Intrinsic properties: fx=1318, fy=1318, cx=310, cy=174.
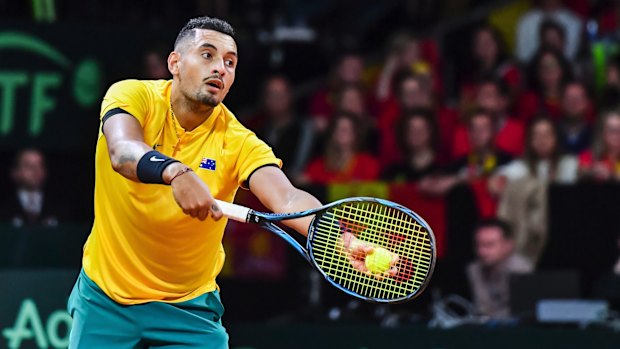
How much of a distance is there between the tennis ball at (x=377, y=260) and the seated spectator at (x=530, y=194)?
483cm

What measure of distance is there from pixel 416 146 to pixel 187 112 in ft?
17.2

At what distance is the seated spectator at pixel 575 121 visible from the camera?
11.0m

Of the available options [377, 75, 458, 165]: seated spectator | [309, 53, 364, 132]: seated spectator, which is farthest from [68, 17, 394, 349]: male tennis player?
[309, 53, 364, 132]: seated spectator

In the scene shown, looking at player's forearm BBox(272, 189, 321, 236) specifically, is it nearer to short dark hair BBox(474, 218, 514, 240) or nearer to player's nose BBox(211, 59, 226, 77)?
player's nose BBox(211, 59, 226, 77)

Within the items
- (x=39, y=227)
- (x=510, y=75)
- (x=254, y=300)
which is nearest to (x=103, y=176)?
(x=39, y=227)

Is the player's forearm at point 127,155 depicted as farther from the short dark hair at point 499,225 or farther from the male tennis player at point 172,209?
the short dark hair at point 499,225

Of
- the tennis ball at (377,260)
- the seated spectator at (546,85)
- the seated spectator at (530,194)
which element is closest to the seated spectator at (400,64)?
the seated spectator at (546,85)

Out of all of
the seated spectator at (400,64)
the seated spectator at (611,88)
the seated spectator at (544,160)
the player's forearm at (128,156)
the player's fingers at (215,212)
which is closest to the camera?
the player's fingers at (215,212)

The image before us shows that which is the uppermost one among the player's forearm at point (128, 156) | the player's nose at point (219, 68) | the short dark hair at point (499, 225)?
the player's nose at point (219, 68)

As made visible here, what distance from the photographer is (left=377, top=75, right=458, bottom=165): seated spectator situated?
11219 millimetres

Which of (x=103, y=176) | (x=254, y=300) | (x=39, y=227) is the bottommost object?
(x=254, y=300)

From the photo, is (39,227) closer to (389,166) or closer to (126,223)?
(389,166)

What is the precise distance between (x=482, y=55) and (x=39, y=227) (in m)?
4.97

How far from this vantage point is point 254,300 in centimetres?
1054
